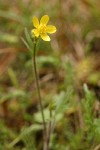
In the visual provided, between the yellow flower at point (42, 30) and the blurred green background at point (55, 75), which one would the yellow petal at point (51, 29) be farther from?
the blurred green background at point (55, 75)

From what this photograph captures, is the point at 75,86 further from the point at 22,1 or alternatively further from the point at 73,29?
the point at 22,1

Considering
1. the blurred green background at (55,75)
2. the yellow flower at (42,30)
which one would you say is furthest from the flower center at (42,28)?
the blurred green background at (55,75)

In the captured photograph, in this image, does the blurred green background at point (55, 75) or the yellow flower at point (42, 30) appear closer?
the yellow flower at point (42, 30)

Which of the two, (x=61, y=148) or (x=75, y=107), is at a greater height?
(x=75, y=107)

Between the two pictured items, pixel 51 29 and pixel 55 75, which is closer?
pixel 51 29

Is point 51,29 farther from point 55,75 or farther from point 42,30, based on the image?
point 55,75

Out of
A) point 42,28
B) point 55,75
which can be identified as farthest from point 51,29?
point 55,75

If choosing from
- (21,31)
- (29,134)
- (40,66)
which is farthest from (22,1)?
(29,134)

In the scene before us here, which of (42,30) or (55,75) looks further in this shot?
(55,75)
